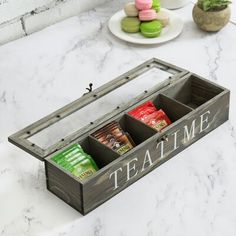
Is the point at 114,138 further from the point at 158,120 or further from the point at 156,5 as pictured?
the point at 156,5

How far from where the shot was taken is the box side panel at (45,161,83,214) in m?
1.64

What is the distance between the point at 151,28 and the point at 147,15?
39 millimetres

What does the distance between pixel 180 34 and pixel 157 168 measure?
61 centimetres

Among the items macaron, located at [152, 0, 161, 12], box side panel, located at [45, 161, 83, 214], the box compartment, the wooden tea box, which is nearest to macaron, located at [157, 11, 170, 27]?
macaron, located at [152, 0, 161, 12]

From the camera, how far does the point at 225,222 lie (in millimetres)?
1648

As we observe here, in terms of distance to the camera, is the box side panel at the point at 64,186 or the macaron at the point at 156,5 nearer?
the box side panel at the point at 64,186

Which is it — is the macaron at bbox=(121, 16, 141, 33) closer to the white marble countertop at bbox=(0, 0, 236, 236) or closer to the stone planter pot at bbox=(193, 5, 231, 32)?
the white marble countertop at bbox=(0, 0, 236, 236)

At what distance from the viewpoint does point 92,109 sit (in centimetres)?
196

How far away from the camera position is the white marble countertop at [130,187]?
1.65 meters

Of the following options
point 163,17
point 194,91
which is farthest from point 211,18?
point 194,91

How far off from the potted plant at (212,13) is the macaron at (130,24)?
163mm

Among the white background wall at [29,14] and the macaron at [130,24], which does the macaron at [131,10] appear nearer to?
the macaron at [130,24]

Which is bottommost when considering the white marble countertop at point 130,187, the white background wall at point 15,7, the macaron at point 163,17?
the white marble countertop at point 130,187

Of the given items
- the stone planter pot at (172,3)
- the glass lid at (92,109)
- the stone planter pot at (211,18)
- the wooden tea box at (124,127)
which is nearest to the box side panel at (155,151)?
the wooden tea box at (124,127)
